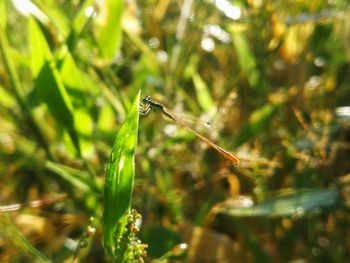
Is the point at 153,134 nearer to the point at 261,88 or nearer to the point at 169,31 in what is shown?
the point at 261,88

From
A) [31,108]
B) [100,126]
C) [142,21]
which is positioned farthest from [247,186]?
[142,21]

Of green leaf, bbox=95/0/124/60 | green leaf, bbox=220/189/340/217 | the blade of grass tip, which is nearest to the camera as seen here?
the blade of grass tip

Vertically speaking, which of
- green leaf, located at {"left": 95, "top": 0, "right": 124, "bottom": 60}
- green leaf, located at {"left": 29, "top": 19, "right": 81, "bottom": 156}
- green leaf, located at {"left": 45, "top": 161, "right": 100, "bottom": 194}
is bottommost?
green leaf, located at {"left": 45, "top": 161, "right": 100, "bottom": 194}

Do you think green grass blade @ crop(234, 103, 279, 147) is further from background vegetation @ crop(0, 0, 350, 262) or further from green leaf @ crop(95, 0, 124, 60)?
green leaf @ crop(95, 0, 124, 60)

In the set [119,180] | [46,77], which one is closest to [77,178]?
[46,77]

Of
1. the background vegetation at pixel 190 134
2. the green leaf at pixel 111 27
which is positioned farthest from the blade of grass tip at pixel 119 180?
the green leaf at pixel 111 27

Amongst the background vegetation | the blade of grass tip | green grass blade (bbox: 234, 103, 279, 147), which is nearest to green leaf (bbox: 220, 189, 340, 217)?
the background vegetation

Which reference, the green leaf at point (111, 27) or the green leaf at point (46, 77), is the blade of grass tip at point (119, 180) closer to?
the green leaf at point (46, 77)

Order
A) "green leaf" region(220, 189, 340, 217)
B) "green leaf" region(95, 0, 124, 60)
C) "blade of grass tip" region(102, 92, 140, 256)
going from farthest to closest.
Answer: "green leaf" region(95, 0, 124, 60)
"green leaf" region(220, 189, 340, 217)
"blade of grass tip" region(102, 92, 140, 256)
